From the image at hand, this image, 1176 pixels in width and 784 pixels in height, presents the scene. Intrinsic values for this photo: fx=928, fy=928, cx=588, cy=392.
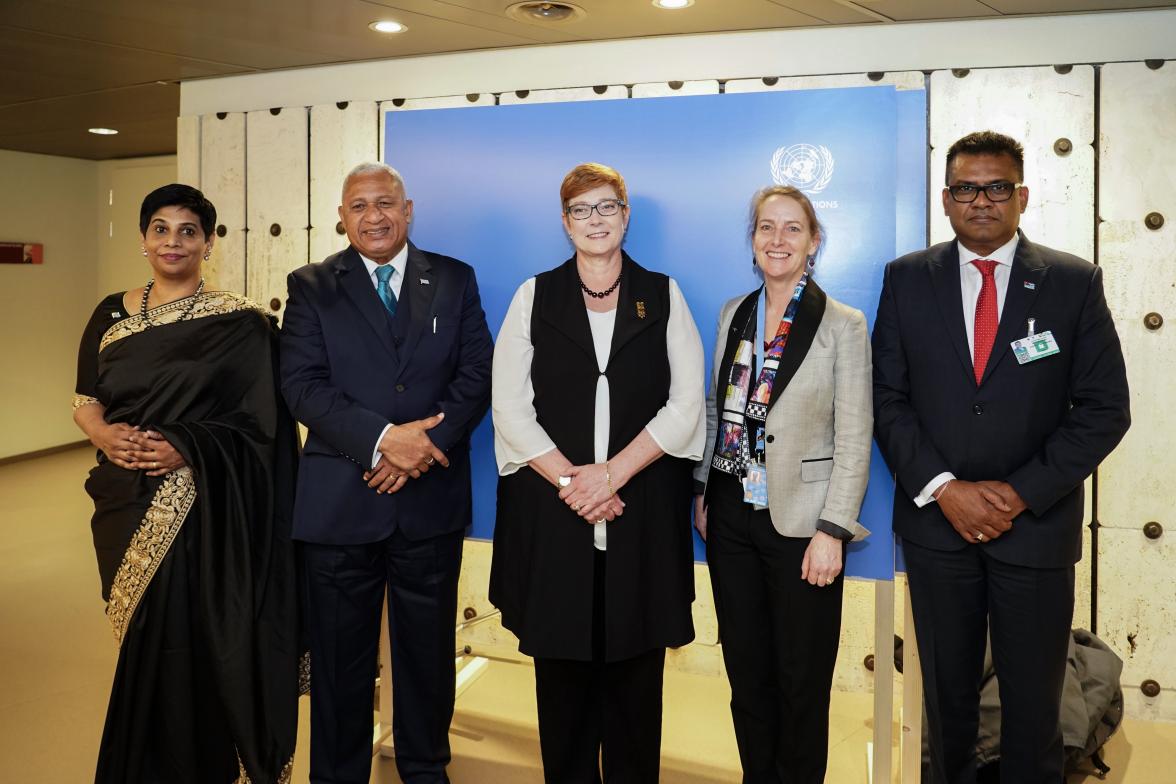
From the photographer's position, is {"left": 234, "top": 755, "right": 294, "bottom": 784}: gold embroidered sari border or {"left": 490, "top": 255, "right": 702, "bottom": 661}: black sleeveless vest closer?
{"left": 490, "top": 255, "right": 702, "bottom": 661}: black sleeveless vest

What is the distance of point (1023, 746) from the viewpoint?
241cm

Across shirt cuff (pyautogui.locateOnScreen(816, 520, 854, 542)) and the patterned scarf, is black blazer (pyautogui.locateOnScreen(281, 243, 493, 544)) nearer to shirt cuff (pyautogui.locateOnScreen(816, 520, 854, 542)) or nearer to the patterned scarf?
the patterned scarf

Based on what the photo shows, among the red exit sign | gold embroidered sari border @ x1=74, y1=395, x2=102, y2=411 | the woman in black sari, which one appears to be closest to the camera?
the woman in black sari

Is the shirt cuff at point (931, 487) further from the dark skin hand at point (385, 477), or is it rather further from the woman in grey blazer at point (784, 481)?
the dark skin hand at point (385, 477)

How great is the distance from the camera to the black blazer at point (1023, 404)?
7.54 ft

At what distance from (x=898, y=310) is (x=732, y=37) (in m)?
2.02

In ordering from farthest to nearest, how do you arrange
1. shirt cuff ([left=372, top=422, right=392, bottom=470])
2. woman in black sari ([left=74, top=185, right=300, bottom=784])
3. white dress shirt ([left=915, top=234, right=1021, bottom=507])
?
woman in black sari ([left=74, top=185, right=300, bottom=784])
shirt cuff ([left=372, top=422, right=392, bottom=470])
white dress shirt ([left=915, top=234, right=1021, bottom=507])

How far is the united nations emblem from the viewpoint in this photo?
8.36ft

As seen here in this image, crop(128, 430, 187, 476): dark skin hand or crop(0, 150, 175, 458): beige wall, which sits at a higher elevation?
crop(0, 150, 175, 458): beige wall

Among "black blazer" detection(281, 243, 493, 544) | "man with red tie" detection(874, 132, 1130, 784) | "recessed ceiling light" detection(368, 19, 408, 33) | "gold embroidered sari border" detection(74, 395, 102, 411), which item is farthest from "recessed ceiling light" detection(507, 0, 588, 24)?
"gold embroidered sari border" detection(74, 395, 102, 411)

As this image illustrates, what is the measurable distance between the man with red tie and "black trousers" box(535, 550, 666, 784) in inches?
29.9

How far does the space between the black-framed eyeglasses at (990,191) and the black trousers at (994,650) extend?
35.2 inches

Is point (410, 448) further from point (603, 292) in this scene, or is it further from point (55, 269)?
point (55, 269)

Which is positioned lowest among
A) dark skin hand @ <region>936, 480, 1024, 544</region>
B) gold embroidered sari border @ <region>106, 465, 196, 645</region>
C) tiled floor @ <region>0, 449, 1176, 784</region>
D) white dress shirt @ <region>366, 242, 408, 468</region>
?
tiled floor @ <region>0, 449, 1176, 784</region>
